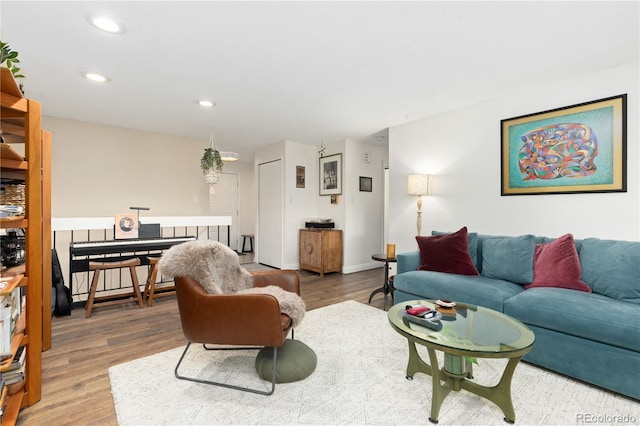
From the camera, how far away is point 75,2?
69.5 inches

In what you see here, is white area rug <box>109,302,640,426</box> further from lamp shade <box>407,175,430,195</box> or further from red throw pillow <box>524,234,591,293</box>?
lamp shade <box>407,175,430,195</box>

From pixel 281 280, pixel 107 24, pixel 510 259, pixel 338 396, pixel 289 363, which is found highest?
pixel 107 24

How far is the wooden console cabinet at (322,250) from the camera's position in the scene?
491cm

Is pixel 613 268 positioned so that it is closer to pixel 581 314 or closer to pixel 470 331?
pixel 581 314

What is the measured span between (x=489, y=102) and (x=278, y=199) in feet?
11.5

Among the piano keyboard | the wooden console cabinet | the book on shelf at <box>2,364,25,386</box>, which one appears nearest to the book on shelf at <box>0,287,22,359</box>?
the book on shelf at <box>2,364,25,386</box>

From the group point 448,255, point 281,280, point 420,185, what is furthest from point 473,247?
point 281,280

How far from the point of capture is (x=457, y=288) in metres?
2.55

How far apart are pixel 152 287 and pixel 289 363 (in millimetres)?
2197

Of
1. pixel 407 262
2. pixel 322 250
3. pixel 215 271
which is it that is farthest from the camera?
pixel 322 250

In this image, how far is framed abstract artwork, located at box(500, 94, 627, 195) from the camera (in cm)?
254

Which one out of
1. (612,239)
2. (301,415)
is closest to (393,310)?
(301,415)

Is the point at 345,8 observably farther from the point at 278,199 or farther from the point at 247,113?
the point at 278,199

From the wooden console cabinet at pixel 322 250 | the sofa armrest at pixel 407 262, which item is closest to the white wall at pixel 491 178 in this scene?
the sofa armrest at pixel 407 262
